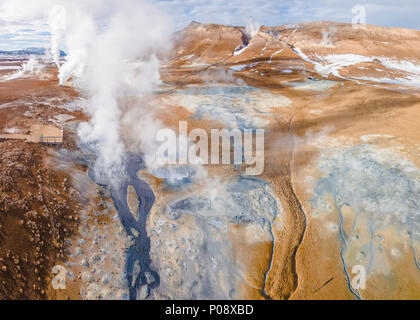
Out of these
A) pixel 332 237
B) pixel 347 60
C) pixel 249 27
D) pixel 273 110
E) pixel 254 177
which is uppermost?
pixel 249 27

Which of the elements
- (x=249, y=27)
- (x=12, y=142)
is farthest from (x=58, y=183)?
(x=249, y=27)

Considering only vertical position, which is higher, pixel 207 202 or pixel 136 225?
pixel 207 202

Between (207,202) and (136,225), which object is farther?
(207,202)

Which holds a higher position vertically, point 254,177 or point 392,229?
point 254,177

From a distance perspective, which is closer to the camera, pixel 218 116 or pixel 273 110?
pixel 218 116

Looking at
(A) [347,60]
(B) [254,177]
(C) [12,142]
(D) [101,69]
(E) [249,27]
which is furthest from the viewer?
(E) [249,27]

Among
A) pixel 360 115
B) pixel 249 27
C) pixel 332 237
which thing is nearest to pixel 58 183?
pixel 332 237

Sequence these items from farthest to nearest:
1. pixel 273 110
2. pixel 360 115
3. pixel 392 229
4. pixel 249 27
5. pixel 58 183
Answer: pixel 249 27 → pixel 273 110 → pixel 360 115 → pixel 58 183 → pixel 392 229

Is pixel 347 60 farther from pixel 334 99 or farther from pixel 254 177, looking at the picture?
pixel 254 177
